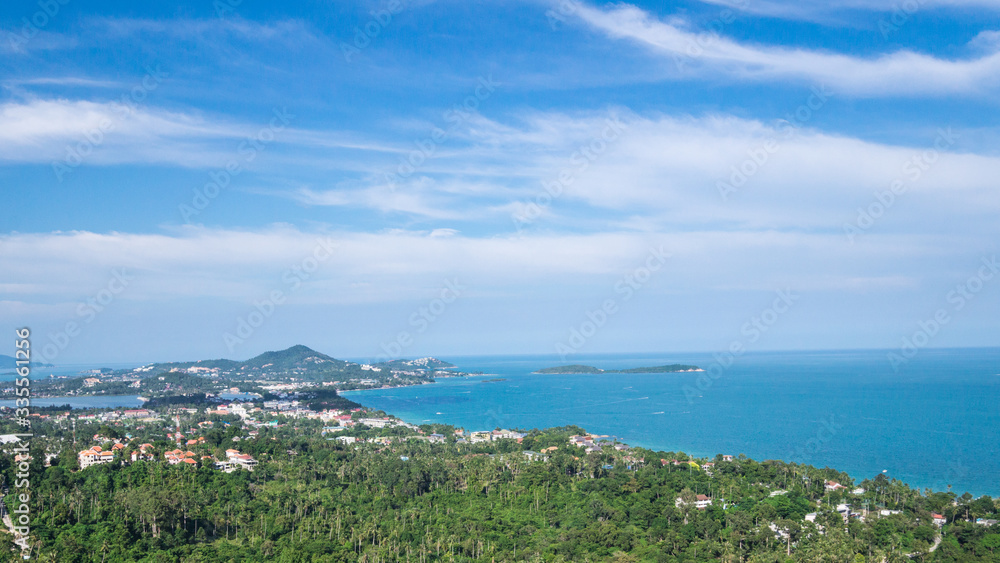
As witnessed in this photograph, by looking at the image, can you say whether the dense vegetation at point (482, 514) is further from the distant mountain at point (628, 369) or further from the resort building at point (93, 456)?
the distant mountain at point (628, 369)

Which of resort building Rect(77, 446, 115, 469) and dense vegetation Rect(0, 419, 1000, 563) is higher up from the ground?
resort building Rect(77, 446, 115, 469)

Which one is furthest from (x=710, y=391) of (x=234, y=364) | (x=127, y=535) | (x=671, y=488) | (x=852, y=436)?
(x=234, y=364)

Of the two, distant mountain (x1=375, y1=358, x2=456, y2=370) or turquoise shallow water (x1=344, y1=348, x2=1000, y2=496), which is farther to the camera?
distant mountain (x1=375, y1=358, x2=456, y2=370)

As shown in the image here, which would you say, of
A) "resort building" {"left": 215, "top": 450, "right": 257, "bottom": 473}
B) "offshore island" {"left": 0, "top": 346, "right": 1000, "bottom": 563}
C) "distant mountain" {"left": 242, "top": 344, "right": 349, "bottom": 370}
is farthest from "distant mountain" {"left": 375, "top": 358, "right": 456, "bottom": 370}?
"resort building" {"left": 215, "top": 450, "right": 257, "bottom": 473}

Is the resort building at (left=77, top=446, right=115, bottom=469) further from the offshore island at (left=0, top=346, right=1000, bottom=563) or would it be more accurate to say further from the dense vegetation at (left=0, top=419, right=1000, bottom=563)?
the dense vegetation at (left=0, top=419, right=1000, bottom=563)

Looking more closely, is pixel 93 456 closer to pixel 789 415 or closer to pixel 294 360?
pixel 789 415
